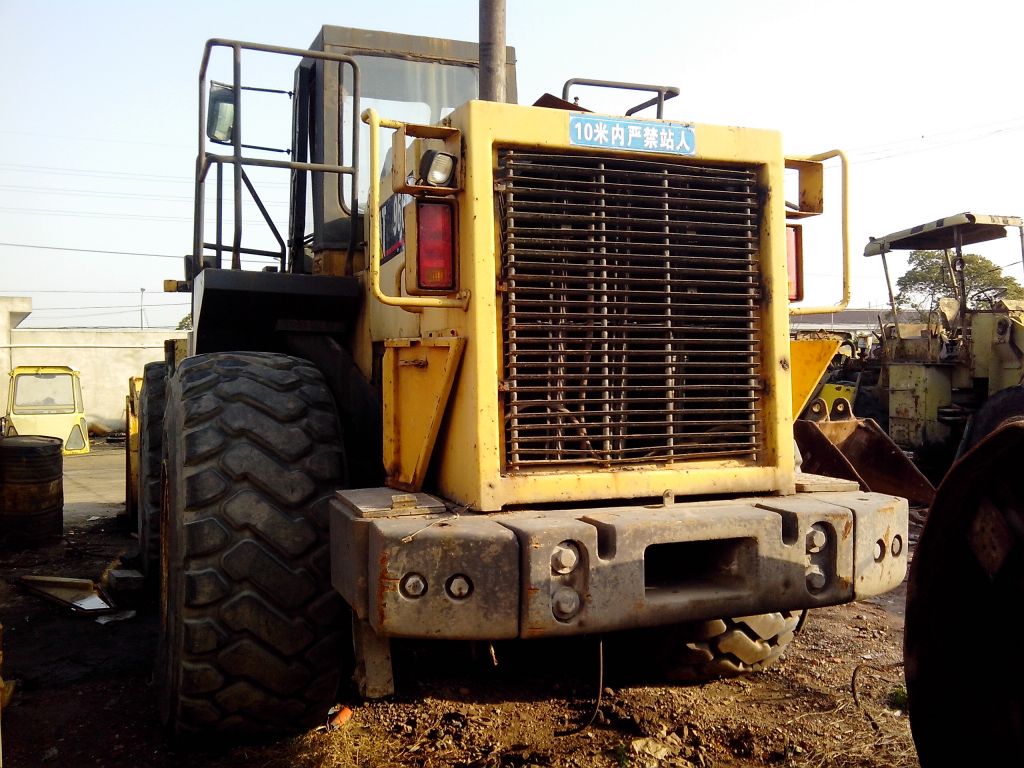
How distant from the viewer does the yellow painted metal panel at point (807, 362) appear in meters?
3.63

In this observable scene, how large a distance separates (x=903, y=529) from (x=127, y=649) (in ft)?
12.2

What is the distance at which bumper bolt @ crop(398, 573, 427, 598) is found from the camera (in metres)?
2.58

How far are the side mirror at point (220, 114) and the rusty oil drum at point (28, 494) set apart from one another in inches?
186

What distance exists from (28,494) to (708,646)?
20.0 ft

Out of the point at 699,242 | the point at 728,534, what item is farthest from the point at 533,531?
the point at 699,242

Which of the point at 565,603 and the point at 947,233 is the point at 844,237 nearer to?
the point at 565,603

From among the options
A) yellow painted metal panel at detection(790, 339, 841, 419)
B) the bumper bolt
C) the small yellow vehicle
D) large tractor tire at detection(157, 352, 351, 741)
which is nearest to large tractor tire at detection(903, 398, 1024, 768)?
the bumper bolt

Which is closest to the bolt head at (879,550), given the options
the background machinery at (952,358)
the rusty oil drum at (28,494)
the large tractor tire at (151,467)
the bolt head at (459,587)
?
the bolt head at (459,587)

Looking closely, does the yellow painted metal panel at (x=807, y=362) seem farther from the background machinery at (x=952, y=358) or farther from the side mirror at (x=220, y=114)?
the background machinery at (x=952, y=358)

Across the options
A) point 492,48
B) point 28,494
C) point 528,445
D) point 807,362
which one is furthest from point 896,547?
point 28,494

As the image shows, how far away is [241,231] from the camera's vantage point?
421 cm

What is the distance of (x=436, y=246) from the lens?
298 centimetres

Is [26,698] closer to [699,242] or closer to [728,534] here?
[728,534]

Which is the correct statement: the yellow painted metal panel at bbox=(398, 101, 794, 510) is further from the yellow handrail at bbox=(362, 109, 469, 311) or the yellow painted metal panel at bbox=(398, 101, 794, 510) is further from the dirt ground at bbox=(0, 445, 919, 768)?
the dirt ground at bbox=(0, 445, 919, 768)
